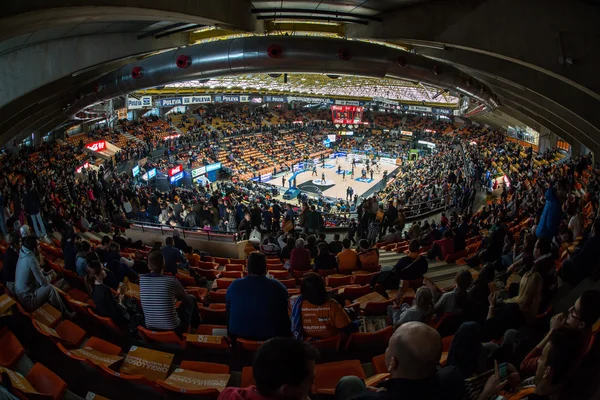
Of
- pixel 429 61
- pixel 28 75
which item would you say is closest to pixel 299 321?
pixel 28 75

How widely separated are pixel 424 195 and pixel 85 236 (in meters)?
15.4

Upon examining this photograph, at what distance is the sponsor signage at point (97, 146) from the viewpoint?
32.0 metres

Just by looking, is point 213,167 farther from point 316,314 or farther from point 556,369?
point 556,369

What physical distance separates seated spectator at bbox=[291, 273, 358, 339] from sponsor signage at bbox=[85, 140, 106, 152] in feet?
108

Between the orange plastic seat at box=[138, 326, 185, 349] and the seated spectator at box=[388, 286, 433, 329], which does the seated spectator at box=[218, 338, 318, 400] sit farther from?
the orange plastic seat at box=[138, 326, 185, 349]

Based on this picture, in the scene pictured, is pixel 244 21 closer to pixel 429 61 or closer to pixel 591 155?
pixel 429 61

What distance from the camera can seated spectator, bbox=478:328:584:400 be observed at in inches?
103

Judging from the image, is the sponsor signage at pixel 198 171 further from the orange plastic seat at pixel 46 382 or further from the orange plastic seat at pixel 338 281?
the orange plastic seat at pixel 46 382

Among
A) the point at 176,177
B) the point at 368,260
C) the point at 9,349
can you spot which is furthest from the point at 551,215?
the point at 176,177

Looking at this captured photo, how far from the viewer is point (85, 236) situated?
11.1 metres

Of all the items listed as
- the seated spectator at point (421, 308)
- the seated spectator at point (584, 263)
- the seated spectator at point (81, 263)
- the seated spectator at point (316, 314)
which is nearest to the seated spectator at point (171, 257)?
the seated spectator at point (81, 263)

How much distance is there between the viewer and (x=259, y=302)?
138 inches

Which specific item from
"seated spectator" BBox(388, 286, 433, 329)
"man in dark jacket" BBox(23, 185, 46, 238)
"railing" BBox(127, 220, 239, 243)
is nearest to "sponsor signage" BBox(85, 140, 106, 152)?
"railing" BBox(127, 220, 239, 243)

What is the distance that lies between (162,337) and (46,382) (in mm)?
1124
